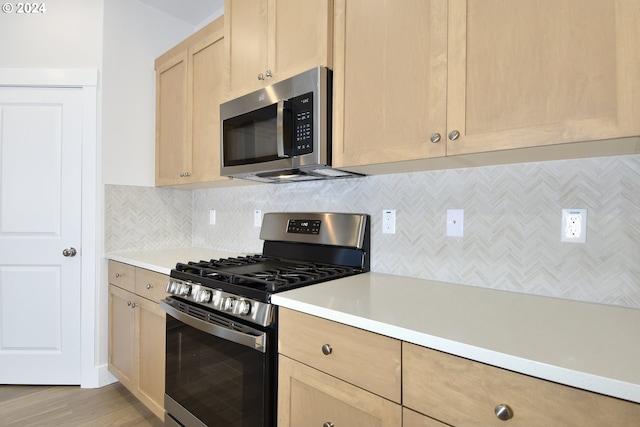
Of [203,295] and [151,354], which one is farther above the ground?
[203,295]

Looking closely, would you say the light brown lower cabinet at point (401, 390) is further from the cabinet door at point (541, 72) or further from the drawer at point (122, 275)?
the drawer at point (122, 275)

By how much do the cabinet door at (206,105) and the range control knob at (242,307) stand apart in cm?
95

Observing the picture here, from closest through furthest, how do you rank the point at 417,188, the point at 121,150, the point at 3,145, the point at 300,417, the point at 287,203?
the point at 300,417
the point at 417,188
the point at 287,203
the point at 3,145
the point at 121,150

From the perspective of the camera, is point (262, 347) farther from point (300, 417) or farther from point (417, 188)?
point (417, 188)

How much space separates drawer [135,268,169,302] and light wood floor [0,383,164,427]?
0.72m

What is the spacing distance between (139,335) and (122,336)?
293 millimetres

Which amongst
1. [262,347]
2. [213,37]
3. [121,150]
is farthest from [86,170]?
[262,347]

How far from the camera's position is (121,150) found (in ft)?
8.38

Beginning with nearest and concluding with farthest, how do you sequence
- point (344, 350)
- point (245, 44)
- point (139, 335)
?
point (344, 350), point (245, 44), point (139, 335)

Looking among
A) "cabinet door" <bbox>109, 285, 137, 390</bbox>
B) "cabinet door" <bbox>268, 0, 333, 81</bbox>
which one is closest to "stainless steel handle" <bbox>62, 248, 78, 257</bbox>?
"cabinet door" <bbox>109, 285, 137, 390</bbox>

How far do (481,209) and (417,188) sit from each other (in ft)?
0.93

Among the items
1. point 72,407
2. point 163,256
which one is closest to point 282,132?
point 163,256

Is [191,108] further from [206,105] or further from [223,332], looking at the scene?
[223,332]

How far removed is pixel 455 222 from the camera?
1434 mm
